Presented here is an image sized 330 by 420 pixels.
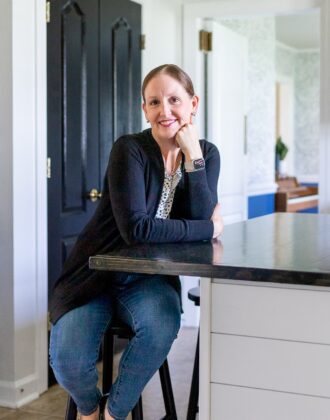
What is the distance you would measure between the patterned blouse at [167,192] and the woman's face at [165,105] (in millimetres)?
111

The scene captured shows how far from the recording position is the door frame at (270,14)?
13.4 ft

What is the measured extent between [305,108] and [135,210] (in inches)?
316

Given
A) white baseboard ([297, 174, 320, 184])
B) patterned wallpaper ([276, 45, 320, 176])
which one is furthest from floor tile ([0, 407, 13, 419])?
patterned wallpaper ([276, 45, 320, 176])

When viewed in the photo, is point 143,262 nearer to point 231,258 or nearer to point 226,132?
point 231,258

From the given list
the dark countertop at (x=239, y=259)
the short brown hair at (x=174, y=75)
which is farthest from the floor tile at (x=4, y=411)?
the short brown hair at (x=174, y=75)

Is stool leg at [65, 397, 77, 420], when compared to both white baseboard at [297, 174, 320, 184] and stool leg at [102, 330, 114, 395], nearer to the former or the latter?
stool leg at [102, 330, 114, 395]

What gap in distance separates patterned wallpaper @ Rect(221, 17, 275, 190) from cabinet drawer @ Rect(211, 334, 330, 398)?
4.56m

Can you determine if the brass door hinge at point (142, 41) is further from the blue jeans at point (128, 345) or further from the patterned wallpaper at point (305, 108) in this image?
the patterned wallpaper at point (305, 108)

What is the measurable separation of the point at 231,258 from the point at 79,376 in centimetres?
55

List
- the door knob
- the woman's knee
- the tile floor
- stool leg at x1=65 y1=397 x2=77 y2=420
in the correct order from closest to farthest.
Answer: the woman's knee → stool leg at x1=65 y1=397 x2=77 y2=420 → the tile floor → the door knob

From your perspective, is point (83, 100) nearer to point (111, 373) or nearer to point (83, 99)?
point (83, 99)

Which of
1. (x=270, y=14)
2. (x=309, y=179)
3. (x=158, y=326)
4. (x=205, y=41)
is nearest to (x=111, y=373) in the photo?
(x=158, y=326)

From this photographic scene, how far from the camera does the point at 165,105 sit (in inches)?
78.7

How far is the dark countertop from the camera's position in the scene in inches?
59.4
